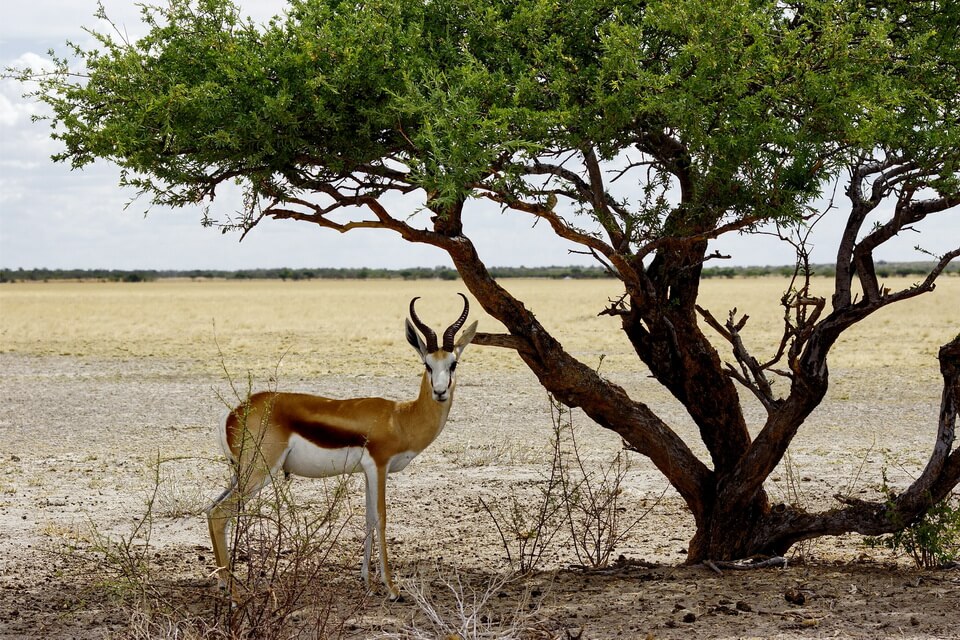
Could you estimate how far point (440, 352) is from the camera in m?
8.12

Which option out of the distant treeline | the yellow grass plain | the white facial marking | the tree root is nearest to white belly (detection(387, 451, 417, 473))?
the white facial marking

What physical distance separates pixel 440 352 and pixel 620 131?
80.6 inches

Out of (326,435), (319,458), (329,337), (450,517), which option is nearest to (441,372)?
(326,435)

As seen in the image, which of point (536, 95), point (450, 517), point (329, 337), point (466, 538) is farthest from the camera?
point (329, 337)

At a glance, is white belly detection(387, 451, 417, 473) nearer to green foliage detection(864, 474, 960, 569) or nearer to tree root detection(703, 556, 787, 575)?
tree root detection(703, 556, 787, 575)

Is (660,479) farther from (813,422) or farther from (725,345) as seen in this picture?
(725,345)

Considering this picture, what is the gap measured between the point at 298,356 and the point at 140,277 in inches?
5691

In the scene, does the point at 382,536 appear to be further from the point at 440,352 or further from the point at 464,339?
the point at 464,339

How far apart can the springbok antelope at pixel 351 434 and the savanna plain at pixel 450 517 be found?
32 cm

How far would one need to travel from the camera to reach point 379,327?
45.1 meters

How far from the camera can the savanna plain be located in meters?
7.25

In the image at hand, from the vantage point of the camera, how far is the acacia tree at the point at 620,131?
7.32 meters

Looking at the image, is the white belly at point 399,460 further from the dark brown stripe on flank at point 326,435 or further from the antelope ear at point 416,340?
the antelope ear at point 416,340

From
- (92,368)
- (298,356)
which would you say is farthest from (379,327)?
(92,368)
